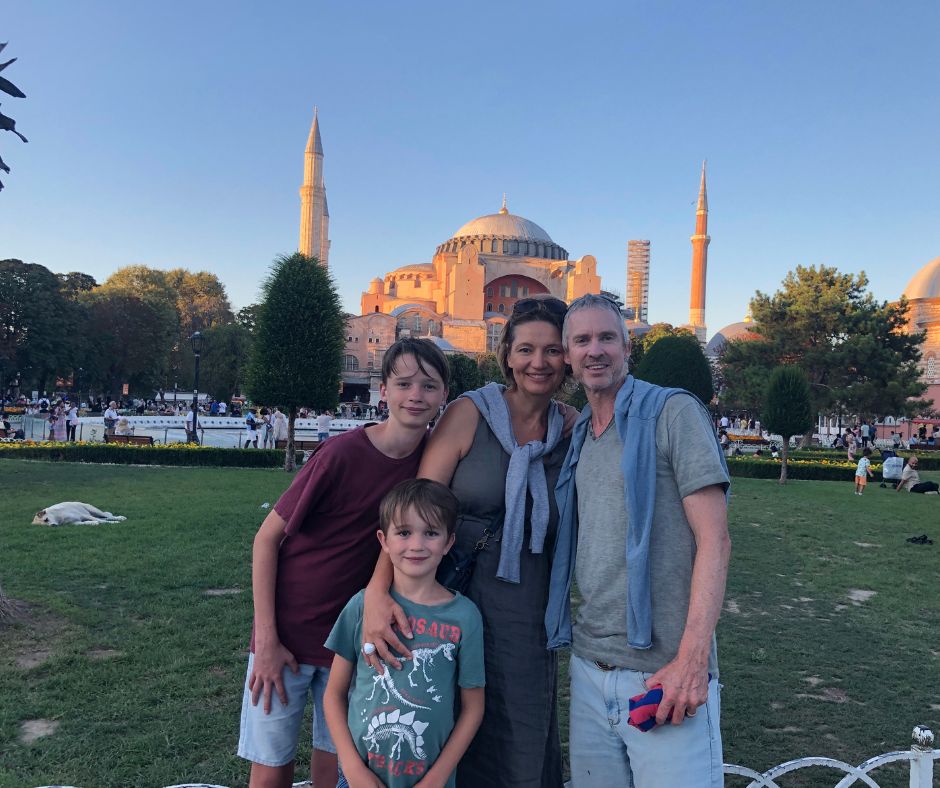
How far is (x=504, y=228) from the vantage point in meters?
73.6

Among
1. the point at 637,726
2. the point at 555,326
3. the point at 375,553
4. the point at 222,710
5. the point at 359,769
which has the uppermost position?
the point at 555,326

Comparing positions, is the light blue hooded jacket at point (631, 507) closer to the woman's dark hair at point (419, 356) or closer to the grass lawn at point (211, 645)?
the woman's dark hair at point (419, 356)

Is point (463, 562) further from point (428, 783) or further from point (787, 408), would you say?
point (787, 408)

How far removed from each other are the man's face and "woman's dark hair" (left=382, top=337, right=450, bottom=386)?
16.0 inches

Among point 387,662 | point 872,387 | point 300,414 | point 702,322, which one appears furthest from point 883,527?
point 702,322

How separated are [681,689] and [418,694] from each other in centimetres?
67

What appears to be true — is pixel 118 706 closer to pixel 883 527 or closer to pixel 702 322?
pixel 883 527

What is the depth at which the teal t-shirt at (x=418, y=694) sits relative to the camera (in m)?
1.94

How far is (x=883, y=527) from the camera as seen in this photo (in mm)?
10922

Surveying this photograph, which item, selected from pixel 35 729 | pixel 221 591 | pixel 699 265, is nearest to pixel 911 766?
pixel 35 729

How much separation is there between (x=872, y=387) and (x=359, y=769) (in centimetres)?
2893

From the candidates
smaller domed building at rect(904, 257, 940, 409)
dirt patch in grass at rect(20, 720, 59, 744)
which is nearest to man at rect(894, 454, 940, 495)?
dirt patch in grass at rect(20, 720, 59, 744)

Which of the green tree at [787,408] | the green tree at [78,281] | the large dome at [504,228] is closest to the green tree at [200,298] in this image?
the green tree at [78,281]

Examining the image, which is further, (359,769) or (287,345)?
(287,345)
